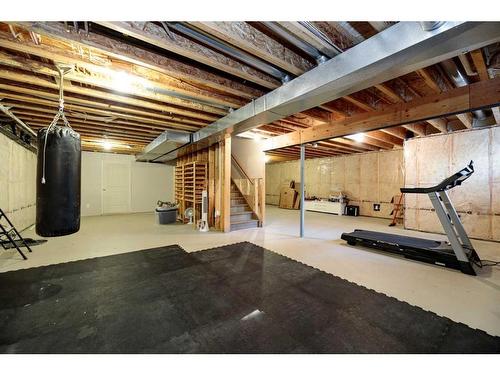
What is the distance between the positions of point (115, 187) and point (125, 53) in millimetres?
8018

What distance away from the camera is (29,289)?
2359 mm

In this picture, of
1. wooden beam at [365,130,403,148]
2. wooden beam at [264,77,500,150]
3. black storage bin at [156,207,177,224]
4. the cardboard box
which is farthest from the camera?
the cardboard box

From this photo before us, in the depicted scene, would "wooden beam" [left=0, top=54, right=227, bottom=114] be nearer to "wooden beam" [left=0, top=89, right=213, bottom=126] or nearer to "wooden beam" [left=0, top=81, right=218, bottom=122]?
"wooden beam" [left=0, top=81, right=218, bottom=122]

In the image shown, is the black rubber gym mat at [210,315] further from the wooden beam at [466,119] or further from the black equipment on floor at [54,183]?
the wooden beam at [466,119]

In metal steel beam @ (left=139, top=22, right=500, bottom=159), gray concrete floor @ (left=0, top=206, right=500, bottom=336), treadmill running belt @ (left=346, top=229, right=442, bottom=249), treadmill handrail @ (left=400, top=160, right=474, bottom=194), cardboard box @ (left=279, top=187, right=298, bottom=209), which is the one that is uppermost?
metal steel beam @ (left=139, top=22, right=500, bottom=159)

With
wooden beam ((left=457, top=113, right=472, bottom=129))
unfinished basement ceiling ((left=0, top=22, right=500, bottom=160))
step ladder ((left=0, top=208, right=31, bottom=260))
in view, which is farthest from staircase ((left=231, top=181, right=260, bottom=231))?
wooden beam ((left=457, top=113, right=472, bottom=129))

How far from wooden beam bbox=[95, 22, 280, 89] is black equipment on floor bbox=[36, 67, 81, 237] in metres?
1.13

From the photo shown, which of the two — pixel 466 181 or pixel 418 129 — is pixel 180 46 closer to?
pixel 418 129

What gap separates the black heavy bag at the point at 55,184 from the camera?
6.46ft

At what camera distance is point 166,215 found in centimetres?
648

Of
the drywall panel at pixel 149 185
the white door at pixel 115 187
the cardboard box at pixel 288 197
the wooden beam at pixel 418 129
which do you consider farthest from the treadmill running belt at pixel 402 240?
the white door at pixel 115 187

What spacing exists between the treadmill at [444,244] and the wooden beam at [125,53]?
319cm

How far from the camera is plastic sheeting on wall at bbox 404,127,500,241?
458cm

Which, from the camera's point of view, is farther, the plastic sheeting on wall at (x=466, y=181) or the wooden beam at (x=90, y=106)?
the plastic sheeting on wall at (x=466, y=181)
